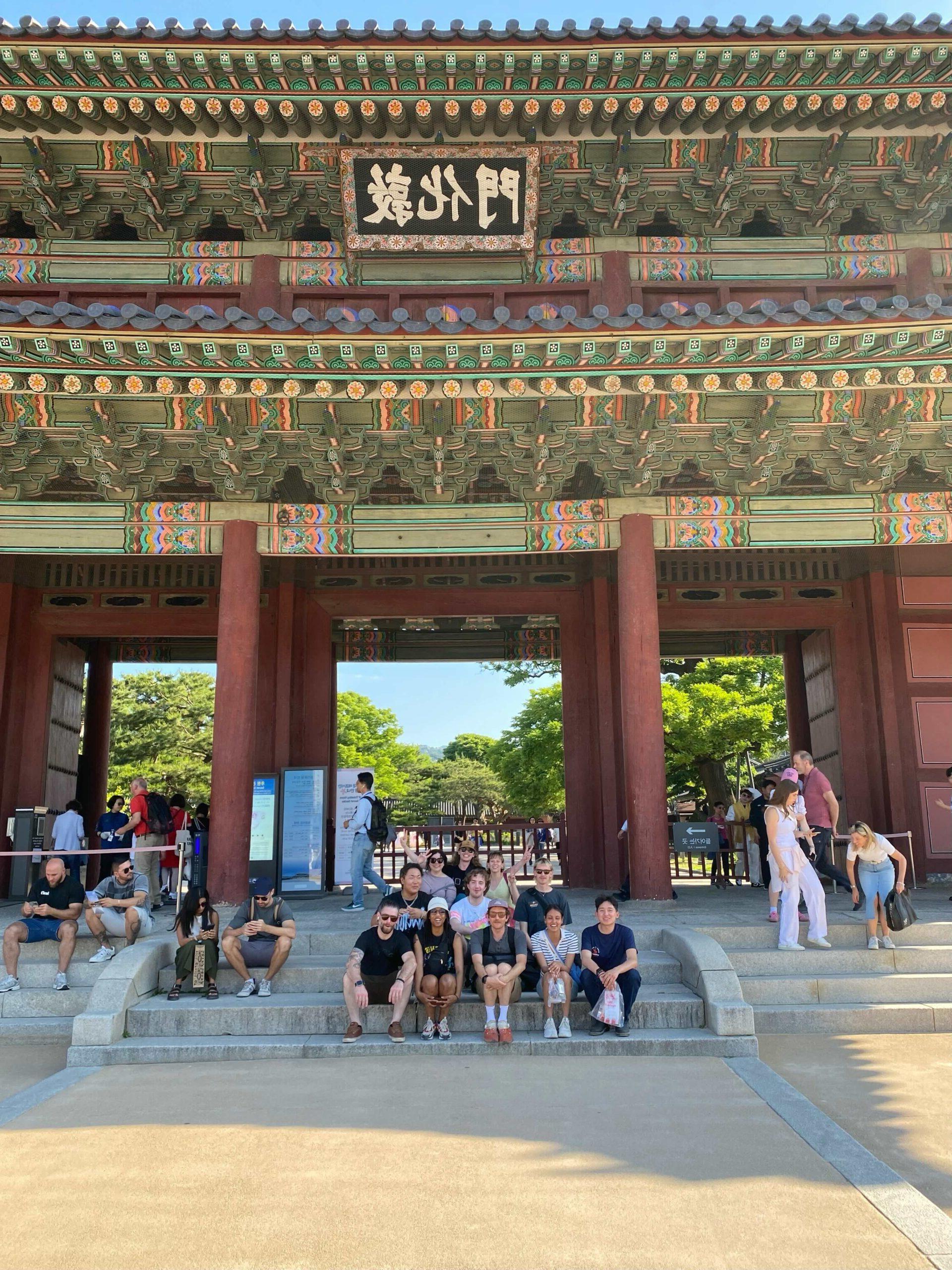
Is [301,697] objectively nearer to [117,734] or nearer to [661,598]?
[661,598]

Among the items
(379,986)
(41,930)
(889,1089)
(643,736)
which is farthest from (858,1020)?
(41,930)

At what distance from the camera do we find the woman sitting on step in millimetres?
7031

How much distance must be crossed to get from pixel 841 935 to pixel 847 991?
2.74 ft

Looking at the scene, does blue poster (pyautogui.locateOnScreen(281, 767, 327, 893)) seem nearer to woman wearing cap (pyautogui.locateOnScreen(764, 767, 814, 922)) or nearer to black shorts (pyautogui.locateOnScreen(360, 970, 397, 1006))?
black shorts (pyautogui.locateOnScreen(360, 970, 397, 1006))

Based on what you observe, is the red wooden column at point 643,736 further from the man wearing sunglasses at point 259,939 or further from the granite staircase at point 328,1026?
the man wearing sunglasses at point 259,939

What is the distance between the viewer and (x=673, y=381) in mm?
8008

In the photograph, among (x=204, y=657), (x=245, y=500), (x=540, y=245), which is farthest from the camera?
(x=204, y=657)

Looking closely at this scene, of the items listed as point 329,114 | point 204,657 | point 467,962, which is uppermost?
point 329,114

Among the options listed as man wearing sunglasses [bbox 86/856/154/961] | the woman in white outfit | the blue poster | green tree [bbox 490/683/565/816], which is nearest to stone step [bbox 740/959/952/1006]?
the woman in white outfit

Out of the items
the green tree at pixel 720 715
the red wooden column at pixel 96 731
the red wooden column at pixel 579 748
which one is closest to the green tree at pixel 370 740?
the green tree at pixel 720 715

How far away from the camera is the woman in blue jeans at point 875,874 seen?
763 centimetres

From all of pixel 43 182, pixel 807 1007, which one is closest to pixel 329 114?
pixel 43 182

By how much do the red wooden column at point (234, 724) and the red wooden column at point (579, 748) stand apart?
15.2ft

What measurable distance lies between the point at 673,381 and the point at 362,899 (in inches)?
263
